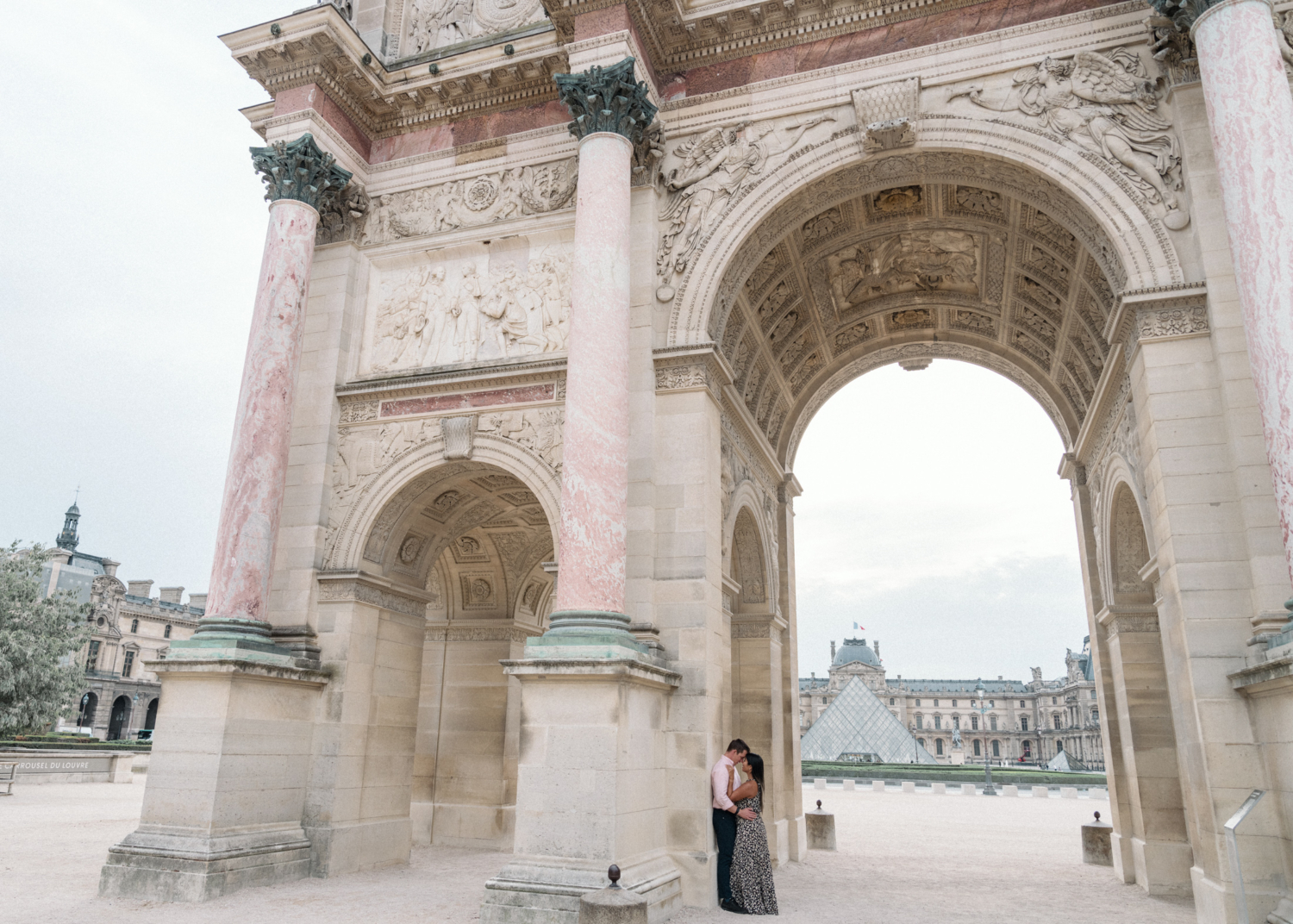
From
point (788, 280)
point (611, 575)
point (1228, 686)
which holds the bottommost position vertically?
point (1228, 686)

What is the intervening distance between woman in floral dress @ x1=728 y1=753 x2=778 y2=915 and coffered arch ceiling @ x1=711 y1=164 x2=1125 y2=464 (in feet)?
23.5

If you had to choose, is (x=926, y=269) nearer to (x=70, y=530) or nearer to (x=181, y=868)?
(x=181, y=868)

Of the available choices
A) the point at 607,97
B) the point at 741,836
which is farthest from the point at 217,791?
the point at 607,97

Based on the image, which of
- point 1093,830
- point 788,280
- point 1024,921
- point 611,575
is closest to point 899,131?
point 788,280

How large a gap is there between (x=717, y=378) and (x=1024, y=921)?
8691 mm

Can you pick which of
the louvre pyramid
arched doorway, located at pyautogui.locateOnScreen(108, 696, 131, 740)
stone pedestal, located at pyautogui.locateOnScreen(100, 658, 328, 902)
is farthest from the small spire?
stone pedestal, located at pyautogui.locateOnScreen(100, 658, 328, 902)

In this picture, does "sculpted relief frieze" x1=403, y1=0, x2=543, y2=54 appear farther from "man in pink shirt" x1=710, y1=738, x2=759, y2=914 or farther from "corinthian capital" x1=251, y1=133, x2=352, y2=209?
"man in pink shirt" x1=710, y1=738, x2=759, y2=914

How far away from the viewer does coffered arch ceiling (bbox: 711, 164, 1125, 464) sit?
50.0 ft

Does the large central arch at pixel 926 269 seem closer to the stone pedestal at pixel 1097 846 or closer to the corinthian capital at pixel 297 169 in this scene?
the corinthian capital at pixel 297 169

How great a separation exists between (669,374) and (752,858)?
7.01 m

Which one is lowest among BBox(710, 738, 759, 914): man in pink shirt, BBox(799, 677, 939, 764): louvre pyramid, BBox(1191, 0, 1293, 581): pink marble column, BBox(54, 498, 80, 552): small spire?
BBox(710, 738, 759, 914): man in pink shirt

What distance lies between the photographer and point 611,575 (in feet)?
39.1

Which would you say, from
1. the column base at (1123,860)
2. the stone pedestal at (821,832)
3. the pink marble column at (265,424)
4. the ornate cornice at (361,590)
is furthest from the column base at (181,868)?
the column base at (1123,860)

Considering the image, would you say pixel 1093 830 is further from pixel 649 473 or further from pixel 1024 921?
pixel 649 473
